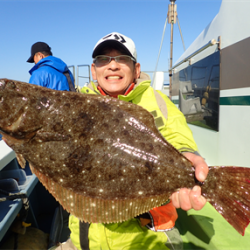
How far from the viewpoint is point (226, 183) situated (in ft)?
5.43

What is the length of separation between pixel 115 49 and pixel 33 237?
3.12m

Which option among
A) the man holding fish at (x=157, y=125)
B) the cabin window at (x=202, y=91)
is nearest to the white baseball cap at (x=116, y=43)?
the man holding fish at (x=157, y=125)

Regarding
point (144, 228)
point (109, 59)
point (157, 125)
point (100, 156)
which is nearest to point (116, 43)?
point (109, 59)

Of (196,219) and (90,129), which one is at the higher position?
(90,129)

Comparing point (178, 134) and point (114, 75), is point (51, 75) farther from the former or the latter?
point (178, 134)

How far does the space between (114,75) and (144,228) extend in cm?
190

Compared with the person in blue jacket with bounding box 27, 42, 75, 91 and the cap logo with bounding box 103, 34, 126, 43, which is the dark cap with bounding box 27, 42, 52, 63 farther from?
the cap logo with bounding box 103, 34, 126, 43

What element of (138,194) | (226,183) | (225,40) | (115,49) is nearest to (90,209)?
(138,194)

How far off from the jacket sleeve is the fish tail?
468 millimetres

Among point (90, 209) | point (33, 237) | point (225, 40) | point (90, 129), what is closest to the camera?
point (90, 129)

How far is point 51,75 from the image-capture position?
3.79 meters

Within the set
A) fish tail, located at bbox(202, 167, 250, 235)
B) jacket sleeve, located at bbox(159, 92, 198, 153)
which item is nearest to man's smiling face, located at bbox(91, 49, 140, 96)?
jacket sleeve, located at bbox(159, 92, 198, 153)

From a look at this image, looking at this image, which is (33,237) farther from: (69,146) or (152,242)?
(69,146)

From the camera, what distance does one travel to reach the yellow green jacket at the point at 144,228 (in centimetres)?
203
